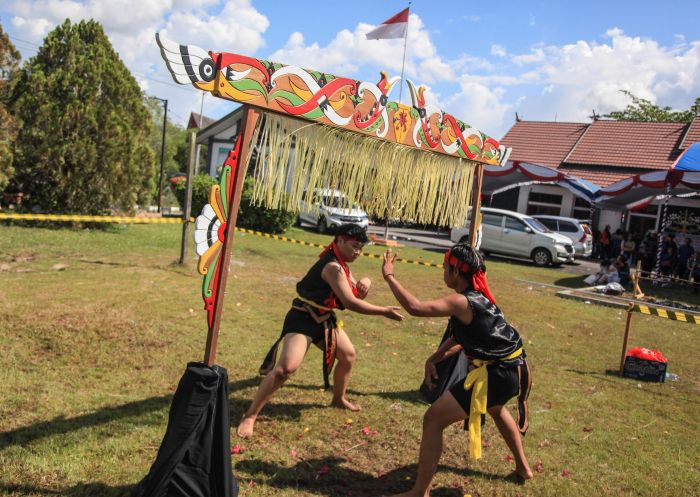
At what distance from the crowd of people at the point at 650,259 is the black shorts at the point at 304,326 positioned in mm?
10330

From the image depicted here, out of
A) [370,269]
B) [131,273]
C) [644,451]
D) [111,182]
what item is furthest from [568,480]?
[111,182]

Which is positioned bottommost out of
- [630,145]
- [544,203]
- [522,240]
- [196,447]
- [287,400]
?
[287,400]

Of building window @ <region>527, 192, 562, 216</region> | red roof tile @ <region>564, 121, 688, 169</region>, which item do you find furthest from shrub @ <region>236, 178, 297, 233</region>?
red roof tile @ <region>564, 121, 688, 169</region>

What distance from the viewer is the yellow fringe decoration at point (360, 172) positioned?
397cm

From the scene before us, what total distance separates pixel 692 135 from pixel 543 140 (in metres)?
6.93

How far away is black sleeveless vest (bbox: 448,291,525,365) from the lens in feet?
11.9

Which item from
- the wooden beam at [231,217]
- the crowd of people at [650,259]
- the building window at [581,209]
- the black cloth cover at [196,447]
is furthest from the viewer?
the building window at [581,209]

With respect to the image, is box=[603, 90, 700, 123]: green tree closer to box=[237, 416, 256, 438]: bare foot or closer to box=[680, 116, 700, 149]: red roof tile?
box=[680, 116, 700, 149]: red roof tile

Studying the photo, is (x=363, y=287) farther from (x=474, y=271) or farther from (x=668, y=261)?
(x=668, y=261)

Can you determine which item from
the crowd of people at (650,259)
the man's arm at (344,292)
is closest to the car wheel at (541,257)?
the crowd of people at (650,259)

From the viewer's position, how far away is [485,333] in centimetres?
363

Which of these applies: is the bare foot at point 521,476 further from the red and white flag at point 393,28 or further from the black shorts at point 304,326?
the red and white flag at point 393,28

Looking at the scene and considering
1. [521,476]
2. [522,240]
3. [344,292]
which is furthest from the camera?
[522,240]

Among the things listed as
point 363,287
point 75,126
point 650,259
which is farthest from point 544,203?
point 363,287
